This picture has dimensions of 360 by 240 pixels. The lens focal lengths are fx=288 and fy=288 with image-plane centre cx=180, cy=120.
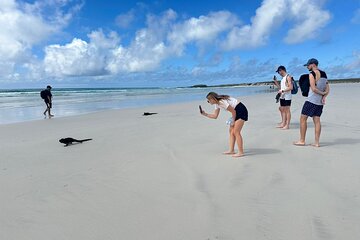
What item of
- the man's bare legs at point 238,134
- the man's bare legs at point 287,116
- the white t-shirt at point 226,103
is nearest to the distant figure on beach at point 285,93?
the man's bare legs at point 287,116

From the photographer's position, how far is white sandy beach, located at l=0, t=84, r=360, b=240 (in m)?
3.00

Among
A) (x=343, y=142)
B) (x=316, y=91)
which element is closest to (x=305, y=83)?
(x=316, y=91)

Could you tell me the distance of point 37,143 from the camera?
7781 mm

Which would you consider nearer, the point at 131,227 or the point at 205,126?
the point at 131,227

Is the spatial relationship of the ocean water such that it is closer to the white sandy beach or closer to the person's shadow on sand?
the white sandy beach

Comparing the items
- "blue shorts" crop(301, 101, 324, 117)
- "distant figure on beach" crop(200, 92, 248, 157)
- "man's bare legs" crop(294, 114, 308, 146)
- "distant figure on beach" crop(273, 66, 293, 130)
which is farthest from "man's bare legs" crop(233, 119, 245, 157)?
Answer: "distant figure on beach" crop(273, 66, 293, 130)

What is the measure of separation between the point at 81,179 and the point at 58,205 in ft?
3.15

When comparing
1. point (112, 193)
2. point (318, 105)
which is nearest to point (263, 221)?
point (112, 193)

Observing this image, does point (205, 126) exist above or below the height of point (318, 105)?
below

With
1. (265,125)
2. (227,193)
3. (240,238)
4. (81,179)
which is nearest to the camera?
(240,238)

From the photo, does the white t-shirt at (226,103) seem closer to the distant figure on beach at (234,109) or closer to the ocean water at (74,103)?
the distant figure on beach at (234,109)

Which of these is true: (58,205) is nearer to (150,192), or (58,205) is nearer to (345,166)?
(150,192)

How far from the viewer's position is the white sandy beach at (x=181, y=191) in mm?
3002

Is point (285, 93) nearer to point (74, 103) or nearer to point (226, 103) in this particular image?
point (226, 103)
